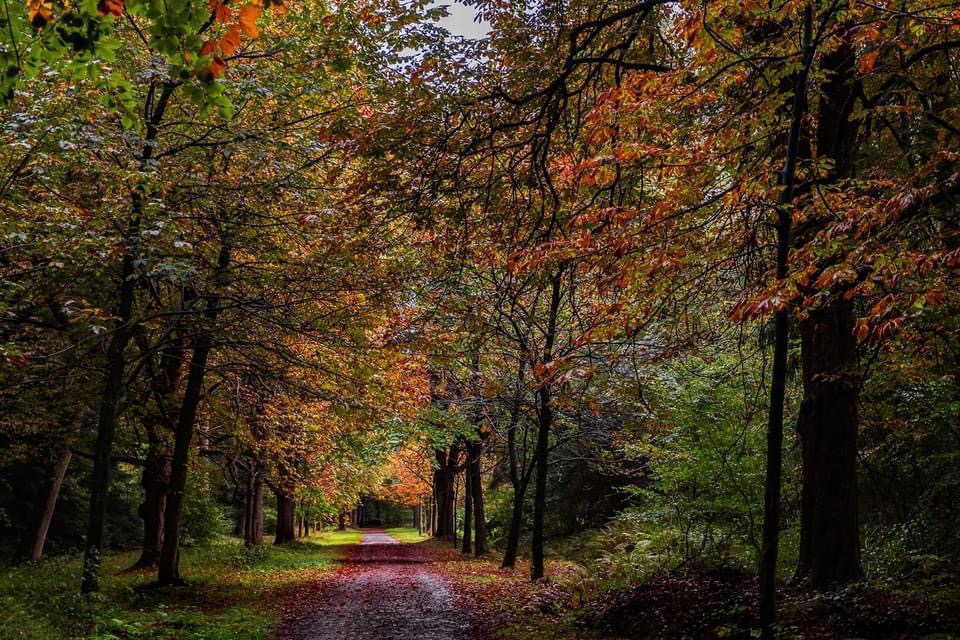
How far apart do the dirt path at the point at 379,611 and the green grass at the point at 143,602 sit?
0.65 m

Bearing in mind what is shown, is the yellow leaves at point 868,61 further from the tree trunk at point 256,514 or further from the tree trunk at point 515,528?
the tree trunk at point 256,514

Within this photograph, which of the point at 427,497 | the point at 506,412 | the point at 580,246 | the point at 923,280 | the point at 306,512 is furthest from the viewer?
the point at 427,497

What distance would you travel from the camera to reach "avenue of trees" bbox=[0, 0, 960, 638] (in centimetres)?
604

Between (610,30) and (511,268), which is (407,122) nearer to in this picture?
(511,268)

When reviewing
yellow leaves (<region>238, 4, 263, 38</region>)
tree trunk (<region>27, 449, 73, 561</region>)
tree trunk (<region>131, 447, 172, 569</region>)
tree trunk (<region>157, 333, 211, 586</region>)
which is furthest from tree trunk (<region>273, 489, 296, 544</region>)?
yellow leaves (<region>238, 4, 263, 38</region>)

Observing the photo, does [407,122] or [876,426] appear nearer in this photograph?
[407,122]

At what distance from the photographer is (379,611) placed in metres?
12.3

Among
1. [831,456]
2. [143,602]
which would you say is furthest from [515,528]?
[831,456]

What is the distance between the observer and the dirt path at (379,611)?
1026 centimetres

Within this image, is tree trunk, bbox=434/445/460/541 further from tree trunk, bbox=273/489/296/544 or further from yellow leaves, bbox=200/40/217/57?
yellow leaves, bbox=200/40/217/57

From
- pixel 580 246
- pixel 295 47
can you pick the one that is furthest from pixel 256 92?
pixel 580 246

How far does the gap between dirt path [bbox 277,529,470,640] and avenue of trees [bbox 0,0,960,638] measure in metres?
3.10

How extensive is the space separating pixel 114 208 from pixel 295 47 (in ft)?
11.8

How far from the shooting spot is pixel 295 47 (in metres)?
10.4
